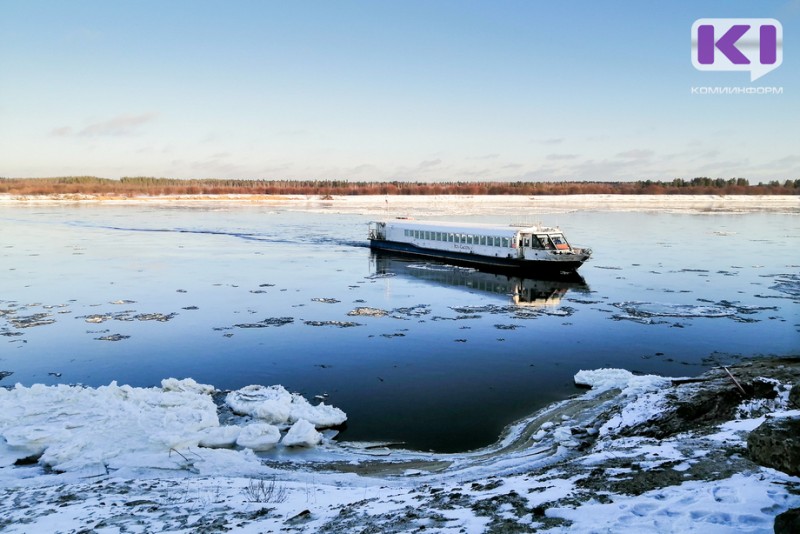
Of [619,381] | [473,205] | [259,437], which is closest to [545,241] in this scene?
[619,381]

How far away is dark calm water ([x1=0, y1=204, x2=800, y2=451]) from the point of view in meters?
18.5

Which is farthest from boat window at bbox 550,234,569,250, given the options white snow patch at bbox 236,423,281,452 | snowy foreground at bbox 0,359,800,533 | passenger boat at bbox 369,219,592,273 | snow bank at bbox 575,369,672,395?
white snow patch at bbox 236,423,281,452

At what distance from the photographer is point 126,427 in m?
13.9

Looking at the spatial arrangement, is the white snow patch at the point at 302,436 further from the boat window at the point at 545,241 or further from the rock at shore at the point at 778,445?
the boat window at the point at 545,241

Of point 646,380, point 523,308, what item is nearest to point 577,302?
point 523,308

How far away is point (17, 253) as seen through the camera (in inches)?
1951

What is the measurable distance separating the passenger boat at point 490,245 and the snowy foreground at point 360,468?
24337 mm

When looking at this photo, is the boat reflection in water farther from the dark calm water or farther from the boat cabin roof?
the boat cabin roof

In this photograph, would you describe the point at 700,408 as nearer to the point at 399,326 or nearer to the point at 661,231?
the point at 399,326

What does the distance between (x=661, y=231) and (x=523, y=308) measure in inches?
1885

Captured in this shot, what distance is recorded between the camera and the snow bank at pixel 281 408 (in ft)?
50.0

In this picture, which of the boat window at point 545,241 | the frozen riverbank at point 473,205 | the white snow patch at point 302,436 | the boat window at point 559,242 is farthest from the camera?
the frozen riverbank at point 473,205

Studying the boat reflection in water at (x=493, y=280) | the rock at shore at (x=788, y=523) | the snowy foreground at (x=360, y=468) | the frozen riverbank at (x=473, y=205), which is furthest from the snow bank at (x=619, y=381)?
the frozen riverbank at (x=473, y=205)

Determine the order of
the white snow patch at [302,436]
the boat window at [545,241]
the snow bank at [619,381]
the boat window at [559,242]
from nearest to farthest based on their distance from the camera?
the white snow patch at [302,436]
the snow bank at [619,381]
the boat window at [559,242]
the boat window at [545,241]
